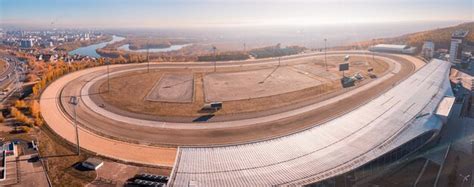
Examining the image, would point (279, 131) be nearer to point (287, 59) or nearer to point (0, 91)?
point (0, 91)

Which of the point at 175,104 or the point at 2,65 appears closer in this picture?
the point at 175,104

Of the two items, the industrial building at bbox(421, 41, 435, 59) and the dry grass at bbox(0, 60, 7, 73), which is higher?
the industrial building at bbox(421, 41, 435, 59)

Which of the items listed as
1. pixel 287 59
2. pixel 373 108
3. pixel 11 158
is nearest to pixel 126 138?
pixel 11 158

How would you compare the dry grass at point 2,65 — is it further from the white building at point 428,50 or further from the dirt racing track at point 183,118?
the white building at point 428,50

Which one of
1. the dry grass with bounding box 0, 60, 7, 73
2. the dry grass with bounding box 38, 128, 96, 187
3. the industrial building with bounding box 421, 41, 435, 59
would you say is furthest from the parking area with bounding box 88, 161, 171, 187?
the industrial building with bounding box 421, 41, 435, 59

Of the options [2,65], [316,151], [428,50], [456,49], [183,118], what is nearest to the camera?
[316,151]

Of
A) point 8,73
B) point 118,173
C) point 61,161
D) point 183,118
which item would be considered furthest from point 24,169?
point 8,73

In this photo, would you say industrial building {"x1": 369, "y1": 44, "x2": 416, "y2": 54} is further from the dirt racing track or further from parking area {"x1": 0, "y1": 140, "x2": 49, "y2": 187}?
parking area {"x1": 0, "y1": 140, "x2": 49, "y2": 187}

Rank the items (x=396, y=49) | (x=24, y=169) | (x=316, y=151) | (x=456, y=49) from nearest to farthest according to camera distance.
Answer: (x=316, y=151) → (x=24, y=169) → (x=456, y=49) → (x=396, y=49)

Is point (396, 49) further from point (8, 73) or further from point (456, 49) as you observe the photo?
point (8, 73)

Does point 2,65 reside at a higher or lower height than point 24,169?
higher
